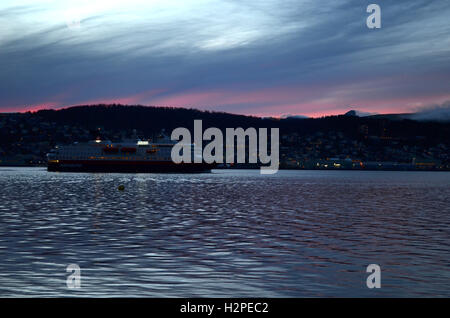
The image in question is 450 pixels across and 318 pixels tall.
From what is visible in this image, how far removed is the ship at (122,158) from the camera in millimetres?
150250

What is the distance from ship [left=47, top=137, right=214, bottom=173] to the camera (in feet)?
493

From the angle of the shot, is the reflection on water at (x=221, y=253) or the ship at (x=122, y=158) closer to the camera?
the reflection on water at (x=221, y=253)

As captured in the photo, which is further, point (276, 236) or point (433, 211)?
point (433, 211)

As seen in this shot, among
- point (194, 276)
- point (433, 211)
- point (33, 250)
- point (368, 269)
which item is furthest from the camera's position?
point (433, 211)

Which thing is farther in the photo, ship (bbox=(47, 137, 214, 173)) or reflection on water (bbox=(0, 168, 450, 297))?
ship (bbox=(47, 137, 214, 173))

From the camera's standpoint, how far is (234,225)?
27.9m

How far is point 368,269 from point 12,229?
1619 centimetres

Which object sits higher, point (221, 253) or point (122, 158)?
point (122, 158)

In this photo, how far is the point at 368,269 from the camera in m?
16.2

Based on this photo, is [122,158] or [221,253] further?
[122,158]

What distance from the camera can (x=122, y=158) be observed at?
155 metres

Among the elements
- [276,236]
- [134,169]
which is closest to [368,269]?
[276,236]
